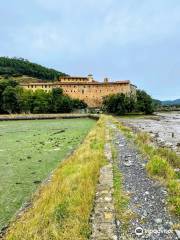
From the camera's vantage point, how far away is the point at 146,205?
763cm

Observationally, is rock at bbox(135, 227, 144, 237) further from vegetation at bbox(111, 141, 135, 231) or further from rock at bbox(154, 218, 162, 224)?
rock at bbox(154, 218, 162, 224)

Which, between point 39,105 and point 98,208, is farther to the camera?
point 39,105

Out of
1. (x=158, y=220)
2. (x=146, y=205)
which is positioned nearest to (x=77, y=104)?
(x=146, y=205)

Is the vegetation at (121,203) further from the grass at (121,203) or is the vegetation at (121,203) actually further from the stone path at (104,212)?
the stone path at (104,212)

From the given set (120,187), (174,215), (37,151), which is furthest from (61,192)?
(37,151)

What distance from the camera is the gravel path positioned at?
6.15 meters

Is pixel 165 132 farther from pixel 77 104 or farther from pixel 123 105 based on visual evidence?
pixel 77 104

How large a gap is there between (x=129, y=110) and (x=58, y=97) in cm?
2415

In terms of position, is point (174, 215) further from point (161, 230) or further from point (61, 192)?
point (61, 192)

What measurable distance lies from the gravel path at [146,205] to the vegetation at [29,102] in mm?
85945

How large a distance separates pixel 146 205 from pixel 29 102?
10047cm

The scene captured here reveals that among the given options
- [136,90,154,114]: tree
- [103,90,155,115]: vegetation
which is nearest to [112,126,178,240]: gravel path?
[103,90,155,115]: vegetation

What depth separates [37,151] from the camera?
2216cm

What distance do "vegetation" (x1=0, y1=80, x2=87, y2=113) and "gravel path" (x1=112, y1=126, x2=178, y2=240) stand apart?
282 feet
